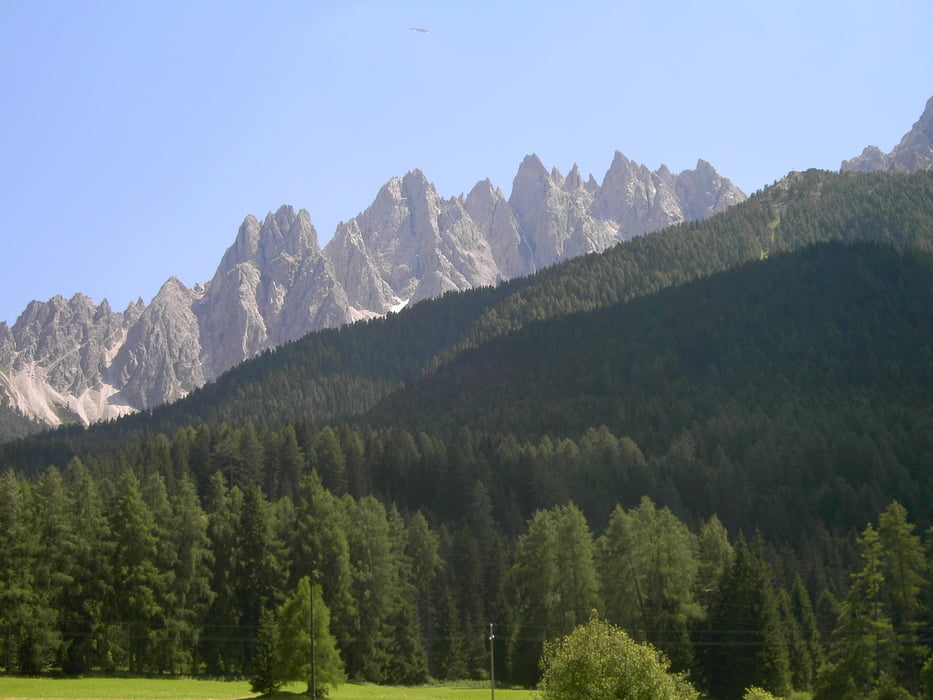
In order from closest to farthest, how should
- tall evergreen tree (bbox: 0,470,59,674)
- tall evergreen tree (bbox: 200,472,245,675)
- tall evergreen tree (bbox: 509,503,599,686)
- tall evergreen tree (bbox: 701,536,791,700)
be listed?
tall evergreen tree (bbox: 0,470,59,674)
tall evergreen tree (bbox: 701,536,791,700)
tall evergreen tree (bbox: 509,503,599,686)
tall evergreen tree (bbox: 200,472,245,675)

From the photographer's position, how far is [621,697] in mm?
57031

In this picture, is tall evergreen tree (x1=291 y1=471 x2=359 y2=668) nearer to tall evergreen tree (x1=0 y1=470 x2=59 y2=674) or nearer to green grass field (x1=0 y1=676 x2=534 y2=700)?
green grass field (x1=0 y1=676 x2=534 y2=700)

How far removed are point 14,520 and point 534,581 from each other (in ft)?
144

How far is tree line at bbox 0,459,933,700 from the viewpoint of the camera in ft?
263

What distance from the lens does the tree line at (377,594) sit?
80.1m

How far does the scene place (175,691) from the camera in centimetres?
7406

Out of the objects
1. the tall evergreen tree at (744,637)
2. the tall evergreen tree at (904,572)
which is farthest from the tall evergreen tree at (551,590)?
the tall evergreen tree at (904,572)

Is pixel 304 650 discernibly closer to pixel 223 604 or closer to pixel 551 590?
pixel 223 604

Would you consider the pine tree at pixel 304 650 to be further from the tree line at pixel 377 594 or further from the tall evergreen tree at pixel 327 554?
the tall evergreen tree at pixel 327 554

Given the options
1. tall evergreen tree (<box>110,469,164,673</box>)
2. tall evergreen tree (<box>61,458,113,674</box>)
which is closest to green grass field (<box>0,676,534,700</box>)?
tall evergreen tree (<box>61,458,113,674</box>)

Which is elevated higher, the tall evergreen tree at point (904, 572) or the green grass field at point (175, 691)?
the tall evergreen tree at point (904, 572)

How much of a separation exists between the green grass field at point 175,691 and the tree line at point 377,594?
12.5 ft

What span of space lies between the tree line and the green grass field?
3799 mm

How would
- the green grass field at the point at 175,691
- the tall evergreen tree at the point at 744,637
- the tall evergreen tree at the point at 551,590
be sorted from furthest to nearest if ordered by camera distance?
the tall evergreen tree at the point at 551,590
the tall evergreen tree at the point at 744,637
the green grass field at the point at 175,691
